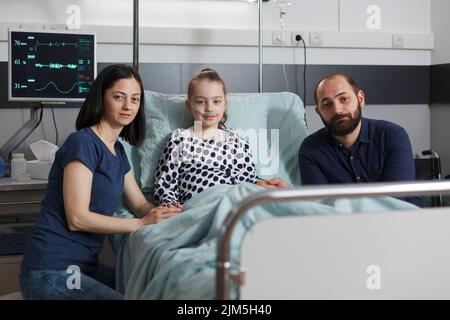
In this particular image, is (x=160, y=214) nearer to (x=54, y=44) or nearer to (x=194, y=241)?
(x=194, y=241)

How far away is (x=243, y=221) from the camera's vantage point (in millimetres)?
1779

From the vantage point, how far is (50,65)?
3203 millimetres

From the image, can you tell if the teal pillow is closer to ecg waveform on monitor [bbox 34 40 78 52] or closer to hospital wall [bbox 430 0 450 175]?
ecg waveform on monitor [bbox 34 40 78 52]

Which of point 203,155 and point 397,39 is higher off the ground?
point 397,39

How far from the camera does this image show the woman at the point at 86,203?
2219 mm

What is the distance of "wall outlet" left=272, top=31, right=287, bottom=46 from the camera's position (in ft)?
12.7

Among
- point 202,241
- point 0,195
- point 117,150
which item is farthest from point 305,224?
point 0,195

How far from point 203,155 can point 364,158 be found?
0.67 metres

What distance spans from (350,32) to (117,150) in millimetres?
1971

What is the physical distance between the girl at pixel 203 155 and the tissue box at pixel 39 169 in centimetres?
57

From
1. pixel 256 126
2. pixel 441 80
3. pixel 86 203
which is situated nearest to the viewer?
pixel 86 203

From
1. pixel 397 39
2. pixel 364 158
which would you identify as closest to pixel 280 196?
pixel 364 158

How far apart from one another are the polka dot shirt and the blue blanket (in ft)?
1.39
